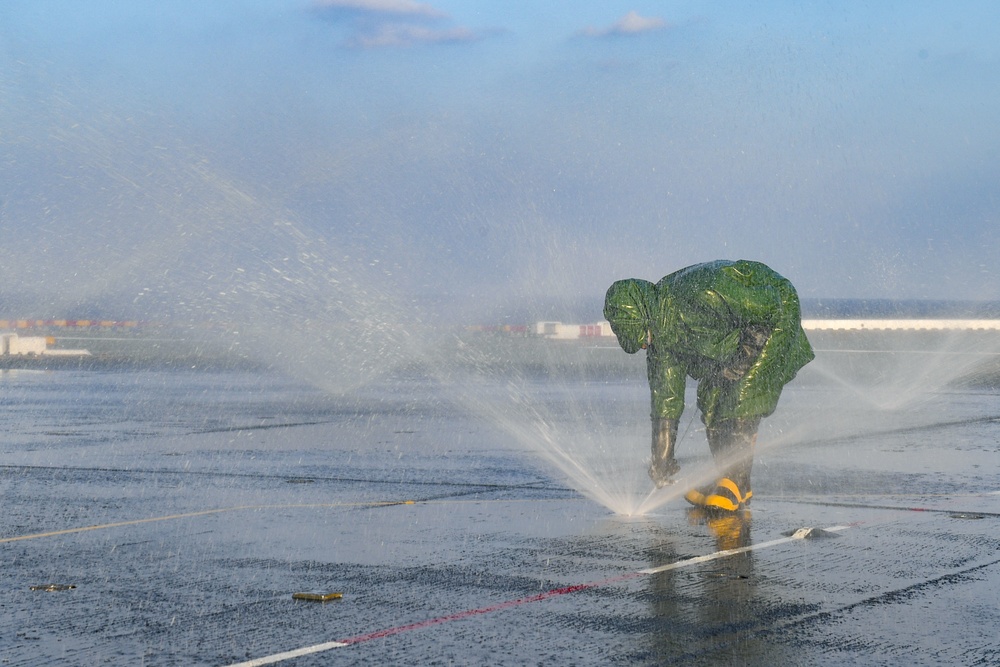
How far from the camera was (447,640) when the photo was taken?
5.27m

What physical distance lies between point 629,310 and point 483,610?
9.74 feet

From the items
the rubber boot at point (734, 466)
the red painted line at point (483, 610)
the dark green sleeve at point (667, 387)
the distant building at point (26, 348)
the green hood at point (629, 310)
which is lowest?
the red painted line at point (483, 610)

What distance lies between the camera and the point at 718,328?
28.1 feet

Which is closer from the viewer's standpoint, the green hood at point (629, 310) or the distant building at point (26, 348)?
the green hood at point (629, 310)

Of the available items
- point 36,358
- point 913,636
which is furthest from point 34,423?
point 36,358

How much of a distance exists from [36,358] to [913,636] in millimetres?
34021

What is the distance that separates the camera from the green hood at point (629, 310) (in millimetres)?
8336

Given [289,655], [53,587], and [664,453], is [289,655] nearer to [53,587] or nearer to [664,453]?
[53,587]

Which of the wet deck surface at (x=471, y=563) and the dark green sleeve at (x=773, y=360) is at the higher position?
the dark green sleeve at (x=773, y=360)

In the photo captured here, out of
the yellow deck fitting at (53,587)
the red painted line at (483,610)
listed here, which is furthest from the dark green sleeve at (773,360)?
the yellow deck fitting at (53,587)

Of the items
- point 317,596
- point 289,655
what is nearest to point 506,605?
point 317,596

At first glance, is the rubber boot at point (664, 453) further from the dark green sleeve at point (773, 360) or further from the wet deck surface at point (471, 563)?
the dark green sleeve at point (773, 360)

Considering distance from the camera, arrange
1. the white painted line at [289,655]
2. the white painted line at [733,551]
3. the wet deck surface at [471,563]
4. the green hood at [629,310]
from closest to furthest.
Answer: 1. the white painted line at [289,655]
2. the wet deck surface at [471,563]
3. the white painted line at [733,551]
4. the green hood at [629,310]

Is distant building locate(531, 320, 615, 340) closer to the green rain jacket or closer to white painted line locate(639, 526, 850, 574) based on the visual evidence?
the green rain jacket
